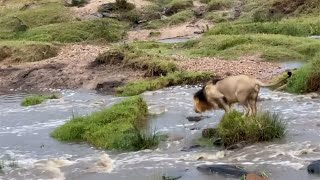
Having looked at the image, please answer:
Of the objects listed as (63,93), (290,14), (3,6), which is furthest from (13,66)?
(3,6)

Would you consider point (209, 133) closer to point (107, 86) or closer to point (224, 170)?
point (224, 170)

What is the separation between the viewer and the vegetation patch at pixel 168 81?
66.6ft

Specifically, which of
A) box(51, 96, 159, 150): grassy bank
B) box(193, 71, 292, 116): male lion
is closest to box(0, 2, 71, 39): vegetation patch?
box(51, 96, 159, 150): grassy bank

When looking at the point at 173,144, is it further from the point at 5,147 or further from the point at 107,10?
the point at 107,10

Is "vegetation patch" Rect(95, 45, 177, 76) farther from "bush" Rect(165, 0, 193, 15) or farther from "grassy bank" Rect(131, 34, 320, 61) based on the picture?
"bush" Rect(165, 0, 193, 15)

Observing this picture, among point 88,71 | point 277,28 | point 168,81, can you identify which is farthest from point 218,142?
point 277,28

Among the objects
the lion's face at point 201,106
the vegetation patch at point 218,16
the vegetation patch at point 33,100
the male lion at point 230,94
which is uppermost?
the male lion at point 230,94

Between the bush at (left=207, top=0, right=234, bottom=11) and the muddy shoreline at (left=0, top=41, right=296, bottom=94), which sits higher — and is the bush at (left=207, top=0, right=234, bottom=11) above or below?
above

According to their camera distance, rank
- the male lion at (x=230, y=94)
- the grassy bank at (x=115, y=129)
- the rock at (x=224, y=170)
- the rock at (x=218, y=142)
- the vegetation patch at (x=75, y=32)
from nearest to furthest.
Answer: the rock at (x=224, y=170), the rock at (x=218, y=142), the male lion at (x=230, y=94), the grassy bank at (x=115, y=129), the vegetation patch at (x=75, y=32)

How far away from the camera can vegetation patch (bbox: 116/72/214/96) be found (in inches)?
800

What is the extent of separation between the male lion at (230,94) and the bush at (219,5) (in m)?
26.3

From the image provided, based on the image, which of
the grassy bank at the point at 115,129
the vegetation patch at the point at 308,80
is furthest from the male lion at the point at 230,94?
the vegetation patch at the point at 308,80

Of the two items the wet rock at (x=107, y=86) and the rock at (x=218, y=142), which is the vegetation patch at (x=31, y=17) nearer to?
the wet rock at (x=107, y=86)

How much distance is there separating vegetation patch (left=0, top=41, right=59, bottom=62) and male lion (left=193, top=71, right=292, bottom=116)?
1397 centimetres
